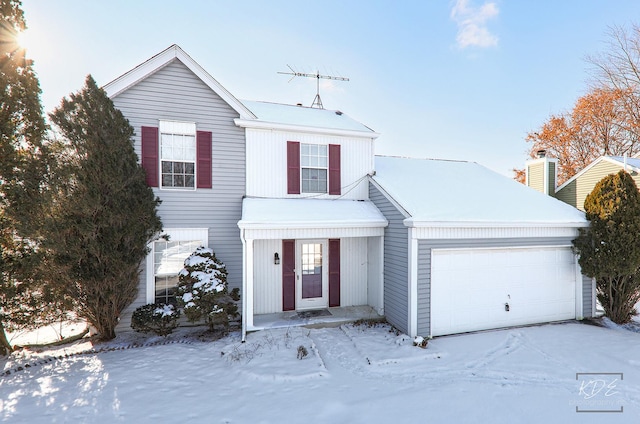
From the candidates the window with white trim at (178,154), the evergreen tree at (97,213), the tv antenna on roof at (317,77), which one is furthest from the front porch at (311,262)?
the tv antenna on roof at (317,77)

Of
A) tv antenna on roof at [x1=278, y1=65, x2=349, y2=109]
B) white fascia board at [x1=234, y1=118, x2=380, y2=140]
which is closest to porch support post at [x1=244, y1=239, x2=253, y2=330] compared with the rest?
white fascia board at [x1=234, y1=118, x2=380, y2=140]

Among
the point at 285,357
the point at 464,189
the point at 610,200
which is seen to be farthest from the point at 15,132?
the point at 610,200

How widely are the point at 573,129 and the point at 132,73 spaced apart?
2798cm

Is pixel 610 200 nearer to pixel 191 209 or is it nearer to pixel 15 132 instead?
pixel 191 209

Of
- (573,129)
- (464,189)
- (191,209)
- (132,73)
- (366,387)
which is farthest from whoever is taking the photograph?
(573,129)

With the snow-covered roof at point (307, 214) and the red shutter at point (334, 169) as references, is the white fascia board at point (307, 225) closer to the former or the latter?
the snow-covered roof at point (307, 214)

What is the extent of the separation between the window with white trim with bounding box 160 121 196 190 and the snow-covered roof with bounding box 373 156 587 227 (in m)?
5.72

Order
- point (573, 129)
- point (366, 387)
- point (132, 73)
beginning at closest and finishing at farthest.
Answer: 1. point (366, 387)
2. point (132, 73)
3. point (573, 129)

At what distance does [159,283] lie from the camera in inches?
296

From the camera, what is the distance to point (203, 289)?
663 centimetres

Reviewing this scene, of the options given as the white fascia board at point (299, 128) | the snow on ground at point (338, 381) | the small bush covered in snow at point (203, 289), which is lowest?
the snow on ground at point (338, 381)

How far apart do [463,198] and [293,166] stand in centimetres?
533

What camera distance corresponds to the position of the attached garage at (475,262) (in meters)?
6.71

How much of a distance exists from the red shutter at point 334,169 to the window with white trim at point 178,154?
416 cm
